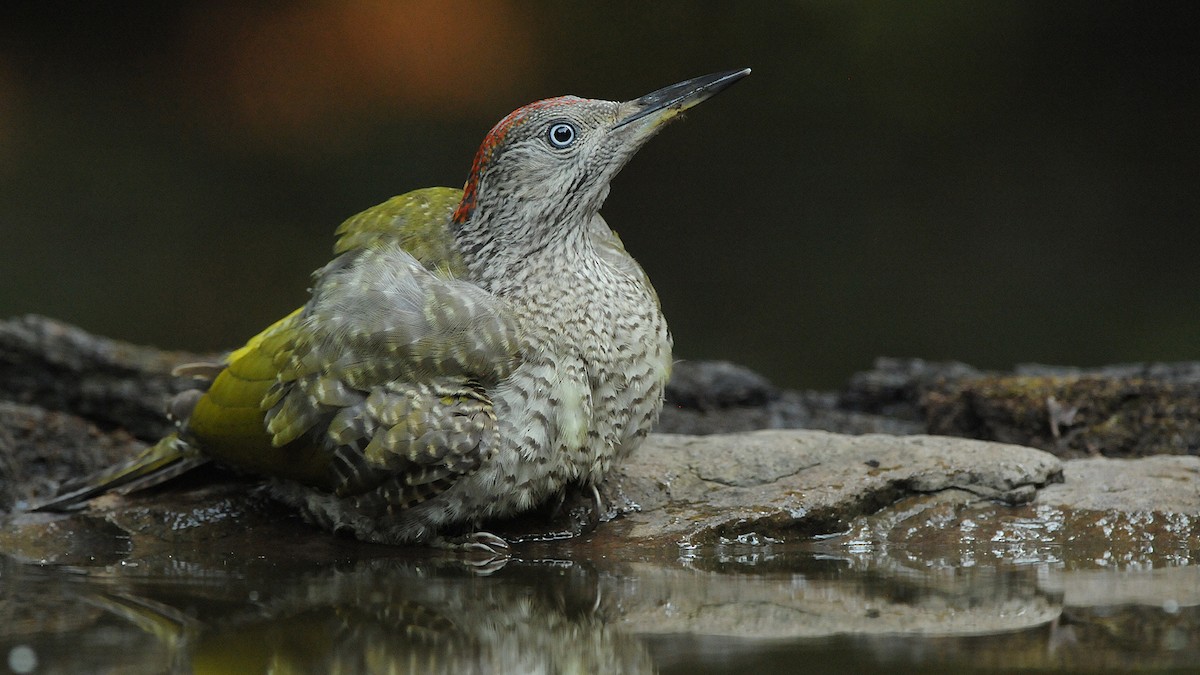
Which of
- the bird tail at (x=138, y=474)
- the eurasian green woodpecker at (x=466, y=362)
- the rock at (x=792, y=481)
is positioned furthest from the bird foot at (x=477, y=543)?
the bird tail at (x=138, y=474)

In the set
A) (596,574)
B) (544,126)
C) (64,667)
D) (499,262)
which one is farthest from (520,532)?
(64,667)

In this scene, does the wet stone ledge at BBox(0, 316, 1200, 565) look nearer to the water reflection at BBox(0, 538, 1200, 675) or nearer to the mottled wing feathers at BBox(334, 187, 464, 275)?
the water reflection at BBox(0, 538, 1200, 675)

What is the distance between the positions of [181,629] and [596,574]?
0.89 meters

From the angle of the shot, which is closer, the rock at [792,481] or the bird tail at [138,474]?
the rock at [792,481]

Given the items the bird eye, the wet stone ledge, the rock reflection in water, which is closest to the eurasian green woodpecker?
the bird eye

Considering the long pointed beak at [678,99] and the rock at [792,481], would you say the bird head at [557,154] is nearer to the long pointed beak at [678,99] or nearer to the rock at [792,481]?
the long pointed beak at [678,99]

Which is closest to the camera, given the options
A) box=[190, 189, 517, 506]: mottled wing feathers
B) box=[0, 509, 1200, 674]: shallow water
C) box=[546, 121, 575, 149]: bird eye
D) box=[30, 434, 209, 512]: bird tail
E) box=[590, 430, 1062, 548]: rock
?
box=[0, 509, 1200, 674]: shallow water

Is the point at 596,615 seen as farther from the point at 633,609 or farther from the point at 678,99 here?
the point at 678,99

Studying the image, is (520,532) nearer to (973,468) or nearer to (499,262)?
(499,262)

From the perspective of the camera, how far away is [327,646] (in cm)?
216

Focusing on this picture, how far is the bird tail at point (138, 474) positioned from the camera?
3.47m

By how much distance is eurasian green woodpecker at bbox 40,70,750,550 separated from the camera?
9.96 feet

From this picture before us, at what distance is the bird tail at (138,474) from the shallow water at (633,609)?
0.42 m

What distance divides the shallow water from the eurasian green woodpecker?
192 mm
